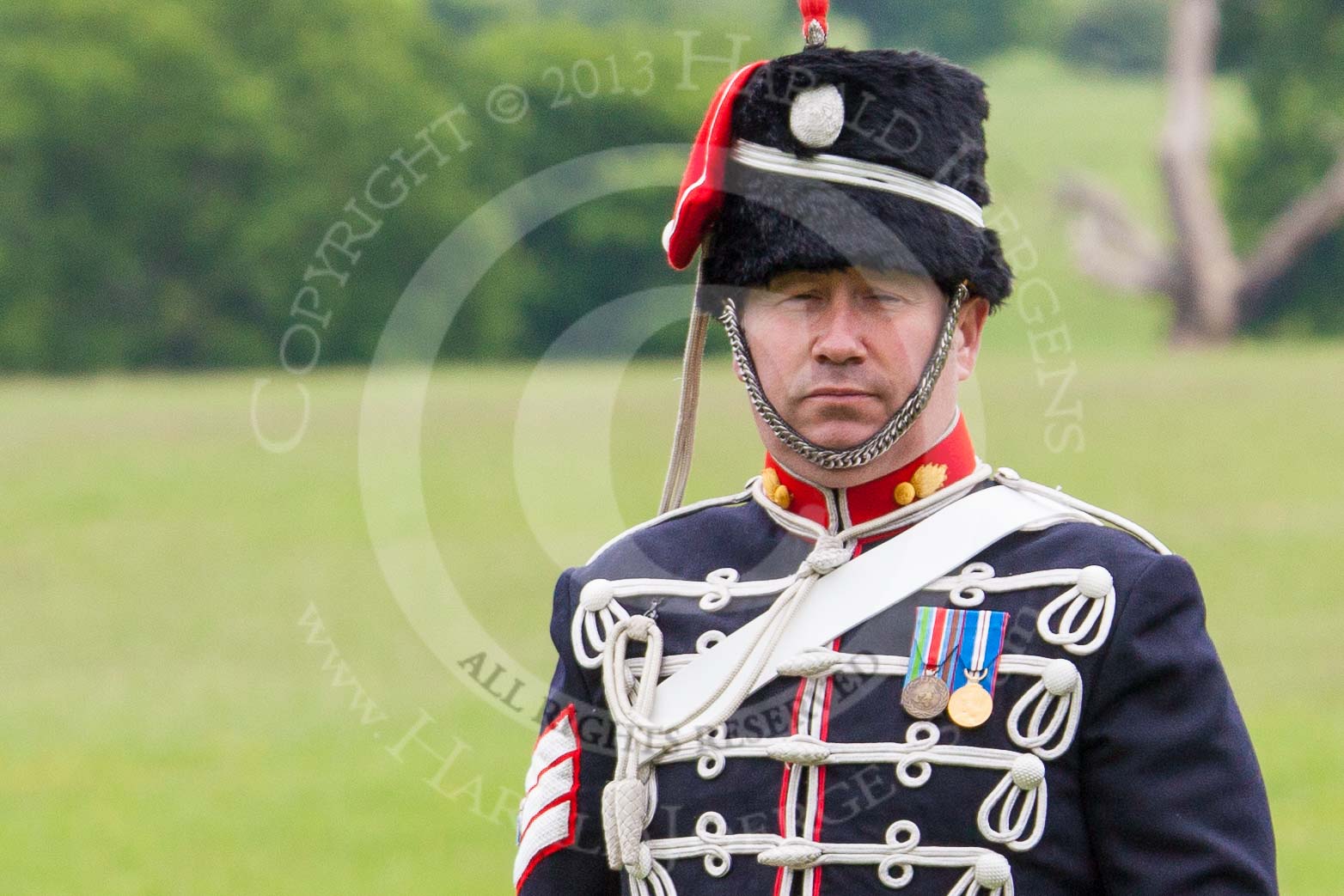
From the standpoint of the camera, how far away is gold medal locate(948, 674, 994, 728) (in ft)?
8.77

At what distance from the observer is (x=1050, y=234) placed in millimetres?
35906

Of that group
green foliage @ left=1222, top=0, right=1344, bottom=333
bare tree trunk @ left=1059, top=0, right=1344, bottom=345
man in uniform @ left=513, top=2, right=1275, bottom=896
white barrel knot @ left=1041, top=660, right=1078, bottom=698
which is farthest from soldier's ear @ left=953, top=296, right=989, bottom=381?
green foliage @ left=1222, top=0, right=1344, bottom=333

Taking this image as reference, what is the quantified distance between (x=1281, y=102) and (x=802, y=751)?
42.0 meters

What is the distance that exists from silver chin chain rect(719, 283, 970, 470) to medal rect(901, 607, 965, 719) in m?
0.25

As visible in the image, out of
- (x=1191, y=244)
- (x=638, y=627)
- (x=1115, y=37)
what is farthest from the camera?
(x=1115, y=37)

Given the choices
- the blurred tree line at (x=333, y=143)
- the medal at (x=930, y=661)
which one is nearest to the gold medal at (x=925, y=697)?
the medal at (x=930, y=661)

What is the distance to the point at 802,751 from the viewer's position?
270 centimetres

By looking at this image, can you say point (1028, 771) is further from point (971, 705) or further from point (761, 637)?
point (761, 637)

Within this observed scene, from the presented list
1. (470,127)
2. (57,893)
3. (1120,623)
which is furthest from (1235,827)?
(470,127)

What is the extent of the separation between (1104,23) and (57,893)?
44.6 metres

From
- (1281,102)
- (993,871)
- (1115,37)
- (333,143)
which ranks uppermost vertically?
(1115,37)

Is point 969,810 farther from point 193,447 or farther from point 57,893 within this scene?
point 193,447

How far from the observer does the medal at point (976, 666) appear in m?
2.68

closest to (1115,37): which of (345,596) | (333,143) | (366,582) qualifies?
(333,143)
